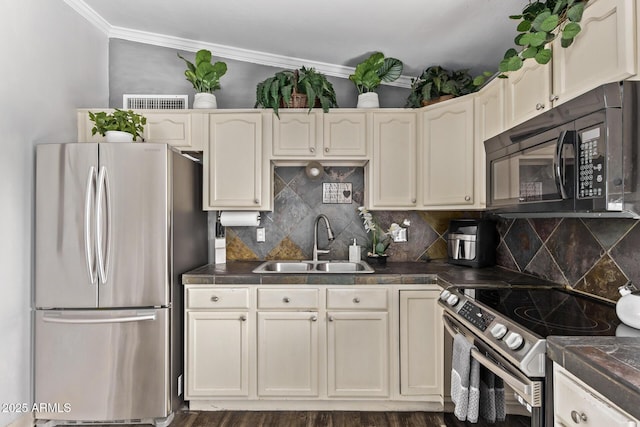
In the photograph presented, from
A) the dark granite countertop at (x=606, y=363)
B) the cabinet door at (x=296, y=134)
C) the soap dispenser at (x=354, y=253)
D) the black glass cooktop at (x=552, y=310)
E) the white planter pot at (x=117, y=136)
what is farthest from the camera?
the soap dispenser at (x=354, y=253)

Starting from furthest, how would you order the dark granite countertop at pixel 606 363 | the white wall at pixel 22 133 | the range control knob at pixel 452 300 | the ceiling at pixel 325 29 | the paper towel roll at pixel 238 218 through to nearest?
the paper towel roll at pixel 238 218 → the ceiling at pixel 325 29 → the white wall at pixel 22 133 → the range control knob at pixel 452 300 → the dark granite countertop at pixel 606 363

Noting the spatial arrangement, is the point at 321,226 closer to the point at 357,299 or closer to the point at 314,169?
the point at 314,169

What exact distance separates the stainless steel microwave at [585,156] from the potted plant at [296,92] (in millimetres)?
1336

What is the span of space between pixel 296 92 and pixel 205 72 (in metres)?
0.68

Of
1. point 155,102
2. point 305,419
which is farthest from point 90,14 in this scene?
point 305,419

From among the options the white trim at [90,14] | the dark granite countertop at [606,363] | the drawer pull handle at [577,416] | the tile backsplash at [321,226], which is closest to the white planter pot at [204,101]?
the tile backsplash at [321,226]

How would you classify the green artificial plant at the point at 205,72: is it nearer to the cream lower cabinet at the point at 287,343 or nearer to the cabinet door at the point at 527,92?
the cream lower cabinet at the point at 287,343

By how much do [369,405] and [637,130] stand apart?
6.69 feet

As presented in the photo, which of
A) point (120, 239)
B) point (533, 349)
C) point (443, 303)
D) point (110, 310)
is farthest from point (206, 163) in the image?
point (533, 349)

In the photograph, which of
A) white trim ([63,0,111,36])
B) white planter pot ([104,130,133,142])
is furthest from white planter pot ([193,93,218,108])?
white trim ([63,0,111,36])

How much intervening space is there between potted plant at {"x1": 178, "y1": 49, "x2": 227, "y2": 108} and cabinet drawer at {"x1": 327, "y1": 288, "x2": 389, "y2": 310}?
64.8 inches

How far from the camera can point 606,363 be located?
0.94 metres

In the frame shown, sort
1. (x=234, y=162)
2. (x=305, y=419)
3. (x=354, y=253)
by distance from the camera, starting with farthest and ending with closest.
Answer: (x=354, y=253) → (x=234, y=162) → (x=305, y=419)

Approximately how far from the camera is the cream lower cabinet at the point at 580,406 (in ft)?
2.82
